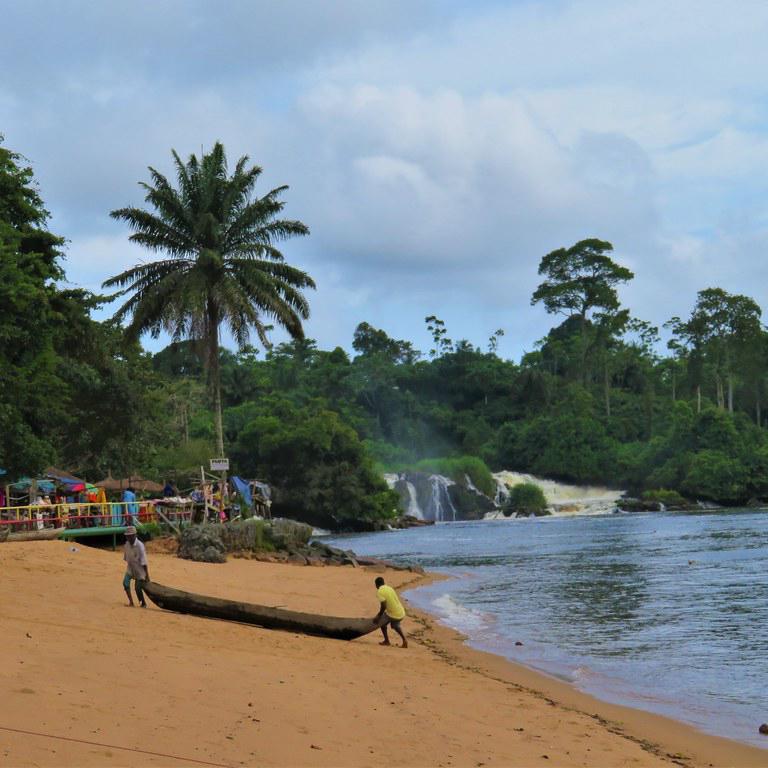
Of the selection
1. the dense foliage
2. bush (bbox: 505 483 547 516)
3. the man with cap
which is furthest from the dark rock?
bush (bbox: 505 483 547 516)

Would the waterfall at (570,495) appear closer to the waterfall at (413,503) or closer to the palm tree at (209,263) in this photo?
the waterfall at (413,503)

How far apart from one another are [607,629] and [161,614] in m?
8.70

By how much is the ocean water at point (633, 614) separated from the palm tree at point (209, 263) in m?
11.0

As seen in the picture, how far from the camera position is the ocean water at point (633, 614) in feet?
43.7

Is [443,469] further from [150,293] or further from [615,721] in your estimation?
[615,721]

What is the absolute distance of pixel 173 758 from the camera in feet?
24.2

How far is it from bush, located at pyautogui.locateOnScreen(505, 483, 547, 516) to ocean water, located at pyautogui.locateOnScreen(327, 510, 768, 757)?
37217 millimetres

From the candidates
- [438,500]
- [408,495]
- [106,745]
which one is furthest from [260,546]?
[438,500]

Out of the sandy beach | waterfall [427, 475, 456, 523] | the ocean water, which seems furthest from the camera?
waterfall [427, 475, 456, 523]

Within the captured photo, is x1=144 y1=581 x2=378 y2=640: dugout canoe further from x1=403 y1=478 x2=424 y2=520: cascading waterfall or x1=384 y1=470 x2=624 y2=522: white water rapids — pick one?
x1=403 y1=478 x2=424 y2=520: cascading waterfall

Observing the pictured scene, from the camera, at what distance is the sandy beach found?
25.7 ft

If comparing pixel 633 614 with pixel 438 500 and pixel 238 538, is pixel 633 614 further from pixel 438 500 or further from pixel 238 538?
pixel 438 500

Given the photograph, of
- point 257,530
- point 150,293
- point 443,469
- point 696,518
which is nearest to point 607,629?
point 257,530

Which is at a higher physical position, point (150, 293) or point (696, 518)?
point (150, 293)
